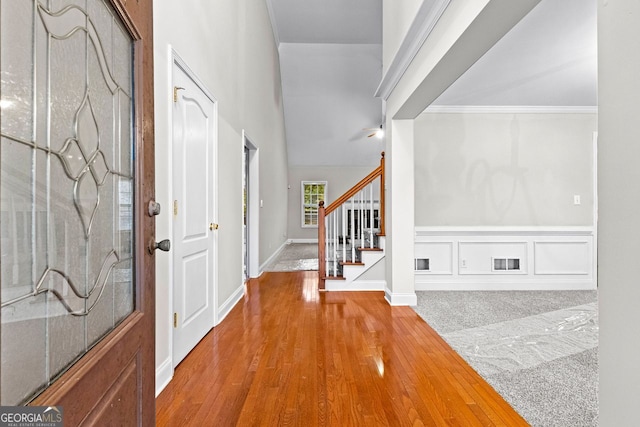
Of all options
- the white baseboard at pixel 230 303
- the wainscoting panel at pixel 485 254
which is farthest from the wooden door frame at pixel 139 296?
the wainscoting panel at pixel 485 254

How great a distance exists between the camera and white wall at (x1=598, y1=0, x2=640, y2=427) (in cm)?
90

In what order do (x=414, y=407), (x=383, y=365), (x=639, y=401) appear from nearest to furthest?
(x=639, y=401) → (x=414, y=407) → (x=383, y=365)

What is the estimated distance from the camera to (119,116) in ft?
3.07

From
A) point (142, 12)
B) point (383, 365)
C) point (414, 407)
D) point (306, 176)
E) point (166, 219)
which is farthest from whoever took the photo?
point (306, 176)

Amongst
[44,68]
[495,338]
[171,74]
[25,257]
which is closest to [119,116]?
[44,68]

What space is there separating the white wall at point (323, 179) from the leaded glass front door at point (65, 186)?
9.72 meters

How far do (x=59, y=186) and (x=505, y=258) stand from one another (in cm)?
488

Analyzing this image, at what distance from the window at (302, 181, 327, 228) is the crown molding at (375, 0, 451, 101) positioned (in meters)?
7.22

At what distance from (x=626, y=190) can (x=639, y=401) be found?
567 millimetres

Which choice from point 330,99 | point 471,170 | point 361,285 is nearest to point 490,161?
point 471,170

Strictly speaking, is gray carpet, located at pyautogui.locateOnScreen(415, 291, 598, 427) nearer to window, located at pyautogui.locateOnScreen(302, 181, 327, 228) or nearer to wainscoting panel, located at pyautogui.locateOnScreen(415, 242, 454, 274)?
wainscoting panel, located at pyautogui.locateOnScreen(415, 242, 454, 274)

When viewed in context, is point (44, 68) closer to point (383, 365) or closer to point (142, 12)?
point (142, 12)

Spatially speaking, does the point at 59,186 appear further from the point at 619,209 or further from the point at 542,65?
the point at 542,65

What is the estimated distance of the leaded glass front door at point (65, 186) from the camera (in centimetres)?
55
